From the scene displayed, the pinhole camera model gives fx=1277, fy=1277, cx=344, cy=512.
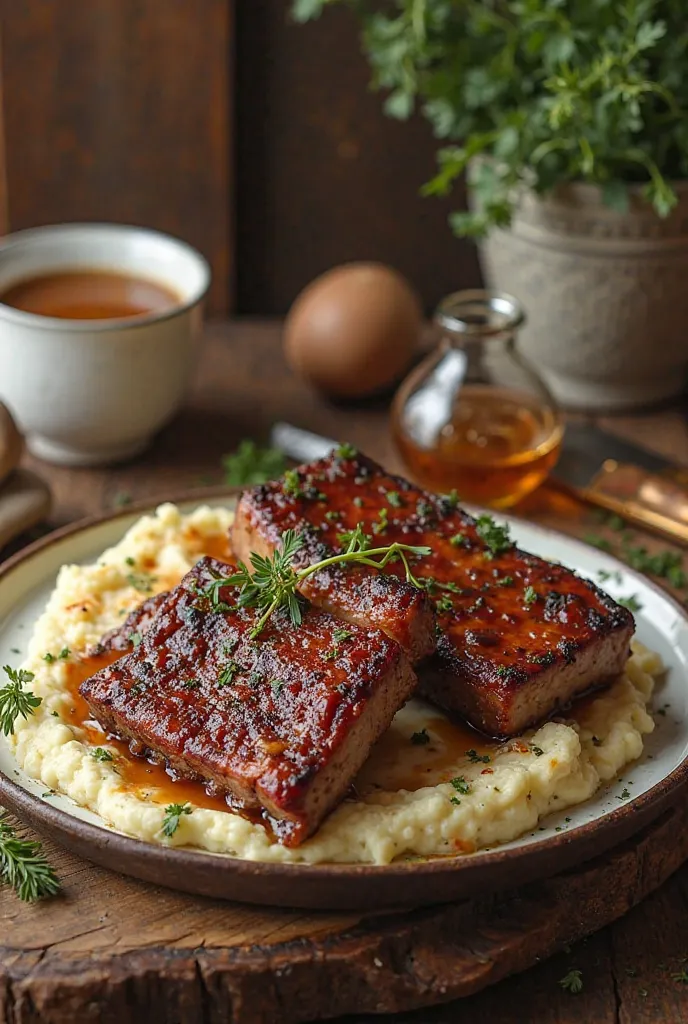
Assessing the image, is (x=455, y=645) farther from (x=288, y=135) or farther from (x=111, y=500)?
(x=288, y=135)

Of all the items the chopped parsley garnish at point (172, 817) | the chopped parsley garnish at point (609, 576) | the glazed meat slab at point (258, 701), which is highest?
the glazed meat slab at point (258, 701)

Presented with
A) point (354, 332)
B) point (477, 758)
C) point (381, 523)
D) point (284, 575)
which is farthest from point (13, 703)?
point (354, 332)

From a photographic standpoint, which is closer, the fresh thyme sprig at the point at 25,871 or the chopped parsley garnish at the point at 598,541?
the fresh thyme sprig at the point at 25,871

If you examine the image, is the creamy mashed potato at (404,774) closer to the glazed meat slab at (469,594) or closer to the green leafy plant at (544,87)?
the glazed meat slab at (469,594)

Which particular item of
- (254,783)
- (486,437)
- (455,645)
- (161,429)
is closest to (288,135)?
(161,429)

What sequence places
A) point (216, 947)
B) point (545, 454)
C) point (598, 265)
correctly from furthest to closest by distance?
point (598, 265) < point (545, 454) < point (216, 947)

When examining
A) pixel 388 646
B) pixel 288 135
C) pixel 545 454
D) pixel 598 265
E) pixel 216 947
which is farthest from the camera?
pixel 288 135

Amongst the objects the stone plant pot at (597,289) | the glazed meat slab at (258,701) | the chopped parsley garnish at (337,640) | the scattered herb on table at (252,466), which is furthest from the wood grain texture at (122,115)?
the chopped parsley garnish at (337,640)
